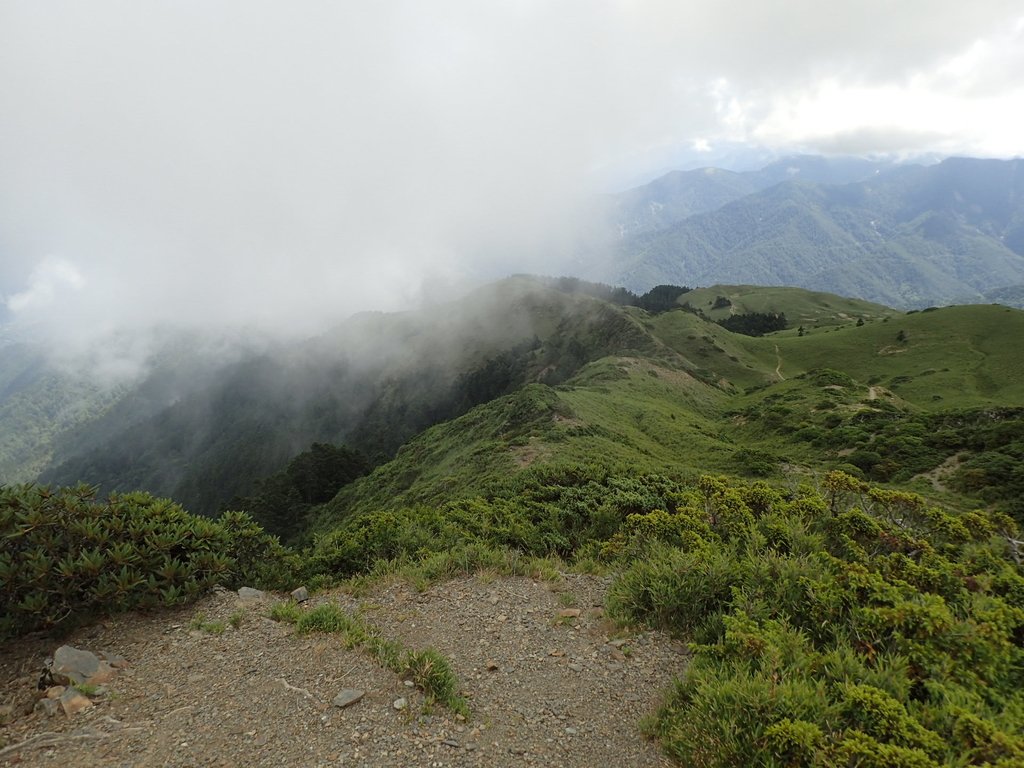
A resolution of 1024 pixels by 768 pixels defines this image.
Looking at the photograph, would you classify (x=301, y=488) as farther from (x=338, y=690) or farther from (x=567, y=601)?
(x=338, y=690)

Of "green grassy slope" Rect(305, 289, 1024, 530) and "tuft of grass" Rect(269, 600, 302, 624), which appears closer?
"tuft of grass" Rect(269, 600, 302, 624)

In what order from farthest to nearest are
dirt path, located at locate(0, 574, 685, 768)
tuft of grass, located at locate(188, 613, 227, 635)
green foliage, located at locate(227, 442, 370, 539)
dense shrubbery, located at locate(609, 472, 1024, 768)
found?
green foliage, located at locate(227, 442, 370, 539) < tuft of grass, located at locate(188, 613, 227, 635) < dirt path, located at locate(0, 574, 685, 768) < dense shrubbery, located at locate(609, 472, 1024, 768)

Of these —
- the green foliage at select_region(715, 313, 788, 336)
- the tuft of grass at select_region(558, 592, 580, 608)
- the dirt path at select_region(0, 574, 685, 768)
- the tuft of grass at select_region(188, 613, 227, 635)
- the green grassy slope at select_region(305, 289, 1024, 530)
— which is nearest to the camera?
the dirt path at select_region(0, 574, 685, 768)

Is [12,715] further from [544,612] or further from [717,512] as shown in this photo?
[717,512]

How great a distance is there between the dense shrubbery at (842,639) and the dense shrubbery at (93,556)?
29.9ft

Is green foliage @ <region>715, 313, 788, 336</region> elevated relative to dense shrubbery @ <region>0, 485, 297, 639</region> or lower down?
lower down

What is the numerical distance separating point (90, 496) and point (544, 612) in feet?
32.7

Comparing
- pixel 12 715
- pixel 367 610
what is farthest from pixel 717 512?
pixel 12 715

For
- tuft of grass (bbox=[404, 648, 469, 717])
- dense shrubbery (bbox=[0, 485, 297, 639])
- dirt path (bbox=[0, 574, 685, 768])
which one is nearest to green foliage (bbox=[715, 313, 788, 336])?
dirt path (bbox=[0, 574, 685, 768])

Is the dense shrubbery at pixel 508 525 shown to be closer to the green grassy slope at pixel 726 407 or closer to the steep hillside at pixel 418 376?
the green grassy slope at pixel 726 407

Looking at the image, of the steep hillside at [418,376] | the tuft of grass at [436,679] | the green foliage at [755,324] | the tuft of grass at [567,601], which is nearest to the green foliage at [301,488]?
the steep hillside at [418,376]

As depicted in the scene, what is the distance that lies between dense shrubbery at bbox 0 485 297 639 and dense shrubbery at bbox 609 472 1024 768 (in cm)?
911

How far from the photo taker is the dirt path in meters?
6.17

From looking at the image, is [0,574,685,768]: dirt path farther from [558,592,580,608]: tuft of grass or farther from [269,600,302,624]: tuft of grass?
[269,600,302,624]: tuft of grass
